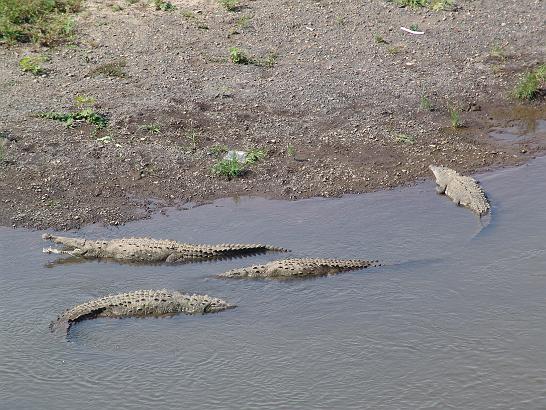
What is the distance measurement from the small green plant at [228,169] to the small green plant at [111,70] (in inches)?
143

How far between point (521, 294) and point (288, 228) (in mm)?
3320

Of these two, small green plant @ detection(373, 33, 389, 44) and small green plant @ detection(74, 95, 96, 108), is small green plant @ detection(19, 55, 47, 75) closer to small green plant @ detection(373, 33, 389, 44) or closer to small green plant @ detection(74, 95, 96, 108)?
small green plant @ detection(74, 95, 96, 108)

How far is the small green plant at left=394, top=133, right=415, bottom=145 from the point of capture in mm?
14578

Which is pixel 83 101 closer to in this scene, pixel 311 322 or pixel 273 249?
pixel 273 249

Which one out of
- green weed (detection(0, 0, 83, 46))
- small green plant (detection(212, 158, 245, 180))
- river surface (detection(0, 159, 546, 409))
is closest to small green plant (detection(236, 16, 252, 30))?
green weed (detection(0, 0, 83, 46))

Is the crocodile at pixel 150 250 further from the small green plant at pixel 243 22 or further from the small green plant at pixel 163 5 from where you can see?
the small green plant at pixel 163 5

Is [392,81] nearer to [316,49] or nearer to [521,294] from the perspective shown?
[316,49]

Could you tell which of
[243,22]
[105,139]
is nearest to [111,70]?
[105,139]

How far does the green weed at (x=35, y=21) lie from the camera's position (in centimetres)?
1712

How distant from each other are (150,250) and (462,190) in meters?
4.64

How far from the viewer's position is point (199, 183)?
13375mm

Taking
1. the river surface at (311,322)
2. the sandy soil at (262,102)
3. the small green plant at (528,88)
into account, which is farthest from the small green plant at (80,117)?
the small green plant at (528,88)

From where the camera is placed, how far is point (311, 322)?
10180mm

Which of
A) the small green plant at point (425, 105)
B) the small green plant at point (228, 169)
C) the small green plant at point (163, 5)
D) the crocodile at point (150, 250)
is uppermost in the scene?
the small green plant at point (163, 5)
